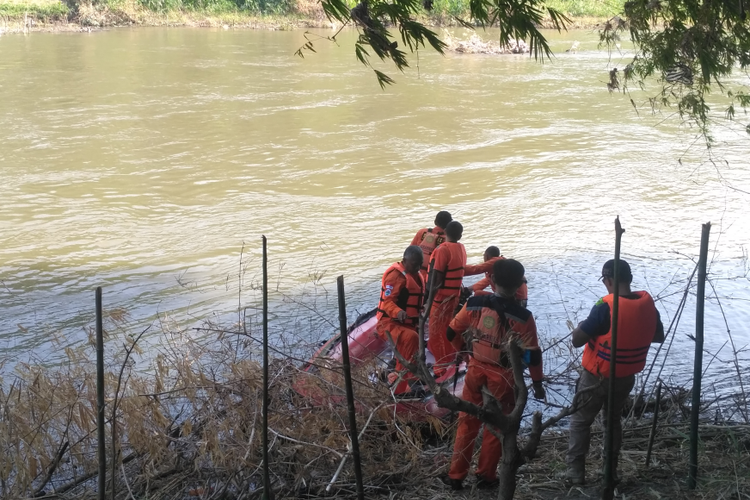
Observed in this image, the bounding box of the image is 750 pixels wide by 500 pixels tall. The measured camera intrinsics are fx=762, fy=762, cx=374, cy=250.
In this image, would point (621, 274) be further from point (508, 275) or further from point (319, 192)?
point (319, 192)

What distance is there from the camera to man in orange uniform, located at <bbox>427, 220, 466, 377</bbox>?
6371 mm

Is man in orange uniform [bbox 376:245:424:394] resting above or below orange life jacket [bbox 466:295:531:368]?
below

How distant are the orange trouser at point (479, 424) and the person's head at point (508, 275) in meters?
0.45

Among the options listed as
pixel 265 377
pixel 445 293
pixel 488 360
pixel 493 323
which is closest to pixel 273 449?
pixel 265 377

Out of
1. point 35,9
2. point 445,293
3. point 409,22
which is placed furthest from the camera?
point 35,9

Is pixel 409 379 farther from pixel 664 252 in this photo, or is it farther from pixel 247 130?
pixel 247 130

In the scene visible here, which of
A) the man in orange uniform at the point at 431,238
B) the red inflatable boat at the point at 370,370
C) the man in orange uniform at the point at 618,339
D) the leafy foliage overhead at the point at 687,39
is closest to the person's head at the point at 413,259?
the red inflatable boat at the point at 370,370

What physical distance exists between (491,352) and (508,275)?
44 cm

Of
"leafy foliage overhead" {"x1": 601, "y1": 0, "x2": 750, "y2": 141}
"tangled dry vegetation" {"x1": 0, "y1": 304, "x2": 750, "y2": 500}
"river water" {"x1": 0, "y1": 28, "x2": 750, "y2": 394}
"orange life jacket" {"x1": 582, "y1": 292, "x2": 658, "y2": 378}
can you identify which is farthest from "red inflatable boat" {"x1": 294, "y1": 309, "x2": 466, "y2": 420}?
"leafy foliage overhead" {"x1": 601, "y1": 0, "x2": 750, "y2": 141}

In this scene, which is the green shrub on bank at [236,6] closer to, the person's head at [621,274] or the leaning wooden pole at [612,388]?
the person's head at [621,274]

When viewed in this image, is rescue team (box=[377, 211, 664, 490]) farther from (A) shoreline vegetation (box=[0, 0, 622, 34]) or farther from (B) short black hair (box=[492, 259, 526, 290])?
(A) shoreline vegetation (box=[0, 0, 622, 34])

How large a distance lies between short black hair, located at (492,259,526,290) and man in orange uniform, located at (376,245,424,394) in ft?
5.14

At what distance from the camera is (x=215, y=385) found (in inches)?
173

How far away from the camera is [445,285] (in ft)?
21.5
